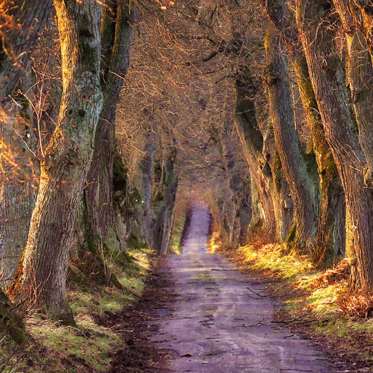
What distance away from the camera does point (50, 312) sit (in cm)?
1002

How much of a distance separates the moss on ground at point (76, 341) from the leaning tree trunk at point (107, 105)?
1.98 m

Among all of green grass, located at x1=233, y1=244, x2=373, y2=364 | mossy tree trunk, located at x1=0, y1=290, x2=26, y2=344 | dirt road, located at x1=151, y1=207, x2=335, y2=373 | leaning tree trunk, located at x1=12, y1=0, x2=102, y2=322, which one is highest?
leaning tree trunk, located at x1=12, y1=0, x2=102, y2=322

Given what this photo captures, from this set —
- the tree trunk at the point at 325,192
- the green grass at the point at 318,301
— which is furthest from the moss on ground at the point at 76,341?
the tree trunk at the point at 325,192

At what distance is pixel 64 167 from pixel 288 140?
13.2 metres

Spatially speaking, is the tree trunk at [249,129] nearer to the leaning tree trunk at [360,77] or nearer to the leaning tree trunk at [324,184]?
the leaning tree trunk at [324,184]

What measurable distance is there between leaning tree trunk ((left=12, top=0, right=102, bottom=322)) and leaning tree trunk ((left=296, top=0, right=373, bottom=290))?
440cm

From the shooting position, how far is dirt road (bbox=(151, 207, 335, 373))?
30.1 ft

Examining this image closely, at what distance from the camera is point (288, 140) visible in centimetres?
2231

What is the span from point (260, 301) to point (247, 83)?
513 inches

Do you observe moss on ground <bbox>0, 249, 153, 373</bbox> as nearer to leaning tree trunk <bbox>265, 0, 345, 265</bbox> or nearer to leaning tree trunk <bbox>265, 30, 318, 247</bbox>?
leaning tree trunk <bbox>265, 0, 345, 265</bbox>

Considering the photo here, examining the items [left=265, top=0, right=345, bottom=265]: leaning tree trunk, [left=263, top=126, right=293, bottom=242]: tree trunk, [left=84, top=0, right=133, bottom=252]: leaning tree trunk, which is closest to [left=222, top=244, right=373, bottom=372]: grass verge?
[left=265, top=0, right=345, bottom=265]: leaning tree trunk

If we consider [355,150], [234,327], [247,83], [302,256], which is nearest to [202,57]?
[247,83]

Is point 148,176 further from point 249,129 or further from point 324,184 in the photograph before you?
point 324,184

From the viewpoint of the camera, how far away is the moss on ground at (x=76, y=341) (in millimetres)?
7348
